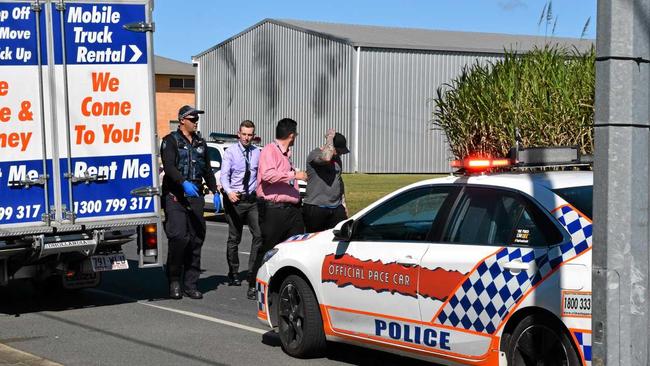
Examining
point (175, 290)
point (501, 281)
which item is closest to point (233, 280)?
point (175, 290)

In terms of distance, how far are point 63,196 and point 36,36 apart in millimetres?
1516

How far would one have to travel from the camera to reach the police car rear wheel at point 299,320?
8430mm

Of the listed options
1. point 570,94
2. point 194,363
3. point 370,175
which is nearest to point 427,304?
point 194,363

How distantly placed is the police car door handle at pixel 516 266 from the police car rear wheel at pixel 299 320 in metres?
2.01

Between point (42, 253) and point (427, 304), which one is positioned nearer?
point (427, 304)

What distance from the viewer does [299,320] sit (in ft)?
28.2

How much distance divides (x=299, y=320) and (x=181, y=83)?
60.0 meters

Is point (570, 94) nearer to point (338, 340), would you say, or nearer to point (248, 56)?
point (338, 340)

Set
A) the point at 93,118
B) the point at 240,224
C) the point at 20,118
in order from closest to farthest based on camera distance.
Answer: the point at 20,118 → the point at 93,118 → the point at 240,224

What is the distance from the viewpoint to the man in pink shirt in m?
11.2

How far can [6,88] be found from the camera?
1029 centimetres

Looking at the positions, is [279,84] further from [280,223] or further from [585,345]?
[585,345]

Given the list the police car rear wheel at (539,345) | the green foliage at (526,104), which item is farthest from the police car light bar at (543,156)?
the green foliage at (526,104)

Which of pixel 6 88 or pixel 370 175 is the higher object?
pixel 6 88
